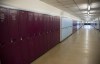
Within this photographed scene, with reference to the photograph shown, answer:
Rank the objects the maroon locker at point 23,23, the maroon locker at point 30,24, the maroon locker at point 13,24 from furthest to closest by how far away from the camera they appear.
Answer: the maroon locker at point 30,24, the maroon locker at point 23,23, the maroon locker at point 13,24

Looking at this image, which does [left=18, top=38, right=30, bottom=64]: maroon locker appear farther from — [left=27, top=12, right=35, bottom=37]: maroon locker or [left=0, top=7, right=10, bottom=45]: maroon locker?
[left=0, top=7, right=10, bottom=45]: maroon locker

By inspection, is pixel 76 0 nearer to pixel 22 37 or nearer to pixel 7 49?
pixel 22 37

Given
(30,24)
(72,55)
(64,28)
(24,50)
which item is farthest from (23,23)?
(64,28)

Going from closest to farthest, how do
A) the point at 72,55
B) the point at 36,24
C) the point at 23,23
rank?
the point at 23,23
the point at 36,24
the point at 72,55

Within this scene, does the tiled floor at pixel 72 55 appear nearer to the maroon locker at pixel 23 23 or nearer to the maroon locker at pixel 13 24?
the maroon locker at pixel 23 23

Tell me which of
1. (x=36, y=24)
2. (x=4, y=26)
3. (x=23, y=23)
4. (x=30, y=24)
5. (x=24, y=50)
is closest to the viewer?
(x=4, y=26)

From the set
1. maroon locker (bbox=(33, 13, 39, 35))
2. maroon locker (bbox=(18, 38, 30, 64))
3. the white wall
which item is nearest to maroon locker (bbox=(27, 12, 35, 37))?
maroon locker (bbox=(33, 13, 39, 35))

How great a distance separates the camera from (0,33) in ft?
10.4

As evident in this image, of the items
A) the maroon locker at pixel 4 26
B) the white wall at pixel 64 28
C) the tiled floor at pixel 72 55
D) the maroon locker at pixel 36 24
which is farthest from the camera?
the white wall at pixel 64 28

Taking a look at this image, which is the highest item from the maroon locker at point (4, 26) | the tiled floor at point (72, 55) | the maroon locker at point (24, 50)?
the maroon locker at point (4, 26)

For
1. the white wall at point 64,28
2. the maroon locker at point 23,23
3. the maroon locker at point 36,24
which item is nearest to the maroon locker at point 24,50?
the maroon locker at point 23,23

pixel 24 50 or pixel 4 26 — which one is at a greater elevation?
pixel 4 26

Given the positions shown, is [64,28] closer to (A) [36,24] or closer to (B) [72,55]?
(B) [72,55]

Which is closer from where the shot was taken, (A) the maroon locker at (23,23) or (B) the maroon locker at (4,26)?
(B) the maroon locker at (4,26)
